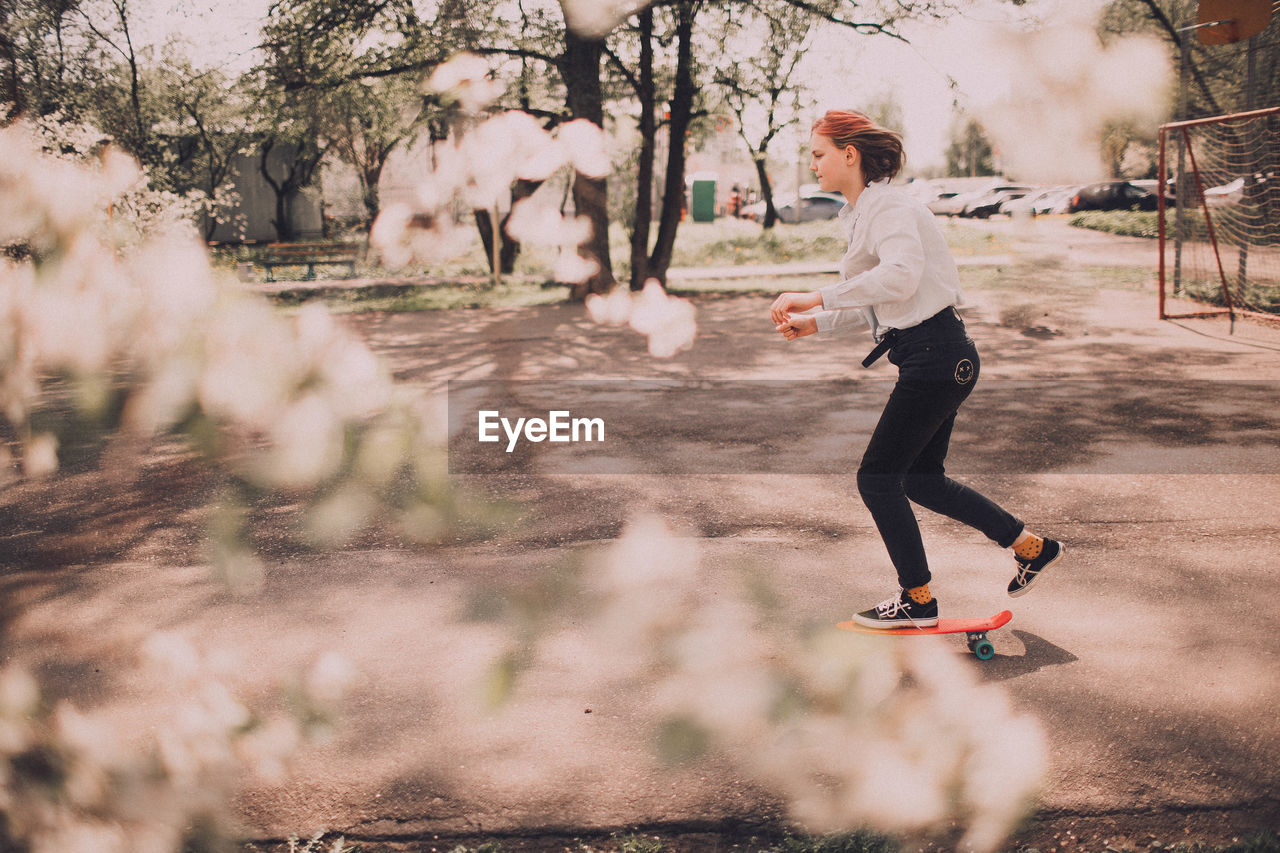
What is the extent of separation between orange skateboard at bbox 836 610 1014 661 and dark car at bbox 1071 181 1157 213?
41117mm

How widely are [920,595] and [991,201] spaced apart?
4825cm

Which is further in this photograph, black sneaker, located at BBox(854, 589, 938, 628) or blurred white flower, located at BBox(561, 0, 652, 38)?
blurred white flower, located at BBox(561, 0, 652, 38)

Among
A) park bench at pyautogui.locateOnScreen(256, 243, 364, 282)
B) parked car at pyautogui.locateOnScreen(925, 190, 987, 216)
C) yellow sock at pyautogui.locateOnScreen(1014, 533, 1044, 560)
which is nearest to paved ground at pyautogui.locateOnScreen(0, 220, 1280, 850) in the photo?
yellow sock at pyautogui.locateOnScreen(1014, 533, 1044, 560)

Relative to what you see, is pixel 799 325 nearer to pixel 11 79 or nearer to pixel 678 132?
pixel 678 132

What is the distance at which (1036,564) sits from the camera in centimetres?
404

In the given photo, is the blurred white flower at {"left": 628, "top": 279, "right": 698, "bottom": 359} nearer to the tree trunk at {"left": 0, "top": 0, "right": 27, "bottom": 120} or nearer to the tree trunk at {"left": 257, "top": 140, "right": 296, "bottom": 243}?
the tree trunk at {"left": 0, "top": 0, "right": 27, "bottom": 120}

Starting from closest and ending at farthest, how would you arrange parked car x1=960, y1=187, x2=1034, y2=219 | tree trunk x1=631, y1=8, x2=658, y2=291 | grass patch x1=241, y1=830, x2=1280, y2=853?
grass patch x1=241, y1=830, x2=1280, y2=853 → tree trunk x1=631, y1=8, x2=658, y2=291 → parked car x1=960, y1=187, x2=1034, y2=219

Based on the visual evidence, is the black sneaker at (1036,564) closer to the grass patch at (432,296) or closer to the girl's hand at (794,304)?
the girl's hand at (794,304)

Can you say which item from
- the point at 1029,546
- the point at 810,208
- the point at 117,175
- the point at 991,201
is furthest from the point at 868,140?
the point at 991,201

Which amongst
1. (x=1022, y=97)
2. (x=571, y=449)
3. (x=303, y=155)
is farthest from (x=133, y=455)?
(x=303, y=155)

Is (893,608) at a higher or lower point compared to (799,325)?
lower

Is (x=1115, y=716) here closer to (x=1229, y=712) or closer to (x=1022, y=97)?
(x=1229, y=712)
